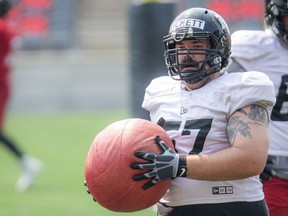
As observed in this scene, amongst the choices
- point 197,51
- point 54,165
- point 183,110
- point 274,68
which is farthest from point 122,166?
point 54,165

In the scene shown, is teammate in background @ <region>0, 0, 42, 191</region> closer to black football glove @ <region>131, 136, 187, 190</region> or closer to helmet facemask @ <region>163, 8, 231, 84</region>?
helmet facemask @ <region>163, 8, 231, 84</region>

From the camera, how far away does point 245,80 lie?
3.38 m

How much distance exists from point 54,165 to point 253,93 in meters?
6.77

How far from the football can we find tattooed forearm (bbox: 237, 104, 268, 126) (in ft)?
1.10

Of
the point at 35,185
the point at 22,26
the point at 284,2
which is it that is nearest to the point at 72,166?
the point at 35,185

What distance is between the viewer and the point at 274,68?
13.9 feet

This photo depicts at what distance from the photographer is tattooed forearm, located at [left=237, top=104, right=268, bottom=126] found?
11.0 ft

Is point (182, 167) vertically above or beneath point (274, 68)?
beneath

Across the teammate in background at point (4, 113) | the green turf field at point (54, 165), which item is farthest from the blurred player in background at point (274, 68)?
the teammate in background at point (4, 113)

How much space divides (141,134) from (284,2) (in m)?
1.31

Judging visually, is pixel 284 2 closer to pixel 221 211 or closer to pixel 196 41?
pixel 196 41

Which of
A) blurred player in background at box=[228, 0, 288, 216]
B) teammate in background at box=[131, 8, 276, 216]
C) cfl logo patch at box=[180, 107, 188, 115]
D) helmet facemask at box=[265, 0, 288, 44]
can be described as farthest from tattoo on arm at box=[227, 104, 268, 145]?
helmet facemask at box=[265, 0, 288, 44]

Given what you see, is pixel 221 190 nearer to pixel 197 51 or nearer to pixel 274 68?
pixel 197 51

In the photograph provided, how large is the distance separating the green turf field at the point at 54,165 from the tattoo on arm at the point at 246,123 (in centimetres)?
355
